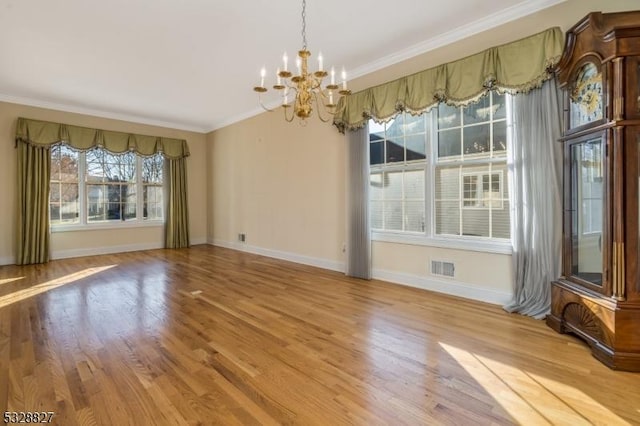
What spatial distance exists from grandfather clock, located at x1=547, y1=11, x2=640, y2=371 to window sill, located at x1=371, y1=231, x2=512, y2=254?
2.48 ft

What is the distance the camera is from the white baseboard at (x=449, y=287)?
11.1ft

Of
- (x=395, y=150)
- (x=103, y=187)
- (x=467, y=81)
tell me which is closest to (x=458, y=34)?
(x=467, y=81)

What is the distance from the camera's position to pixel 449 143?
12.6 ft

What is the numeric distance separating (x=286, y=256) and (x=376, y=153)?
2568 millimetres

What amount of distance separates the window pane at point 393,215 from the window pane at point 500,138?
132 cm

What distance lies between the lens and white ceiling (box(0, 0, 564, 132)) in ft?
10.1

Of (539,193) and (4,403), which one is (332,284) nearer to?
(539,193)

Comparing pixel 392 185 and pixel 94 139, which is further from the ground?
pixel 94 139

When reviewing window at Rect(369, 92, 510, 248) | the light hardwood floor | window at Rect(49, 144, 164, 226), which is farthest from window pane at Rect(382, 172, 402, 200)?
window at Rect(49, 144, 164, 226)

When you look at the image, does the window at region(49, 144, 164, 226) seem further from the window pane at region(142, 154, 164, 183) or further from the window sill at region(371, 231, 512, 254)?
the window sill at region(371, 231, 512, 254)

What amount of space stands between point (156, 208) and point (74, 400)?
20.8ft

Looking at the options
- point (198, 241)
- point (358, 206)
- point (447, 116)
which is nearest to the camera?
point (447, 116)

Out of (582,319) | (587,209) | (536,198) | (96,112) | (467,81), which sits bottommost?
(582,319)

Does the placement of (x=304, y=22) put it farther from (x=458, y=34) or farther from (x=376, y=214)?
(x=376, y=214)
